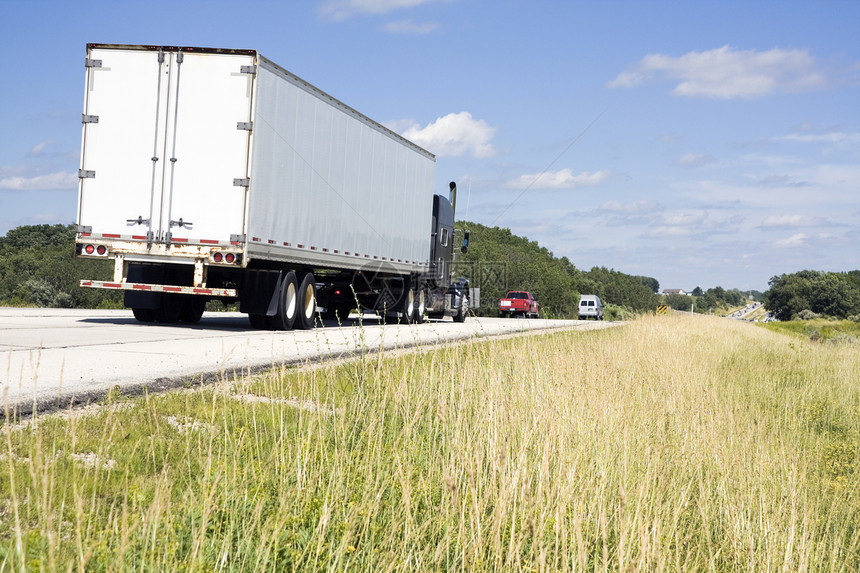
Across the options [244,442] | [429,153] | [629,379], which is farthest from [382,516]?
[429,153]

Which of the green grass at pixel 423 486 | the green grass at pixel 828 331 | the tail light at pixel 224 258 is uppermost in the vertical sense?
the tail light at pixel 224 258

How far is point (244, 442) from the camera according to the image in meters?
5.46

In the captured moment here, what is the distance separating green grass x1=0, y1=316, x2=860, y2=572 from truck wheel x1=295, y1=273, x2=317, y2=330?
8683mm

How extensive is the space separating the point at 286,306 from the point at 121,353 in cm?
662

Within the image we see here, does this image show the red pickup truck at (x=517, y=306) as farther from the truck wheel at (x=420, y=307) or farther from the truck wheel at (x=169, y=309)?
the truck wheel at (x=169, y=309)

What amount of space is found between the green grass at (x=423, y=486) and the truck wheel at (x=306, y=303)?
28.5 ft

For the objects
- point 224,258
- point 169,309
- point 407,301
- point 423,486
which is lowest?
point 423,486

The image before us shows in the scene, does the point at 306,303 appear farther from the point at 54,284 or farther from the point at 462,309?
the point at 54,284

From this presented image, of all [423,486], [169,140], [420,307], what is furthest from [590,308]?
[423,486]

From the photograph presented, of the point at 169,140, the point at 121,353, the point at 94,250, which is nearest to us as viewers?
the point at 121,353

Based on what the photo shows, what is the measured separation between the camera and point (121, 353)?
10.6 meters

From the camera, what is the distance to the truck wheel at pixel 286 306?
16797 mm

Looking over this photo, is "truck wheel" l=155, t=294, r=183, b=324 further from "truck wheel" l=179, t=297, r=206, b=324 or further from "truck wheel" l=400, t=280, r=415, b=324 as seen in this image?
"truck wheel" l=400, t=280, r=415, b=324

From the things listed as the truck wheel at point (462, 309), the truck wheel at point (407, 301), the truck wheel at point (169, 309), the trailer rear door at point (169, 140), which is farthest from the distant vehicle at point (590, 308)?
the trailer rear door at point (169, 140)
